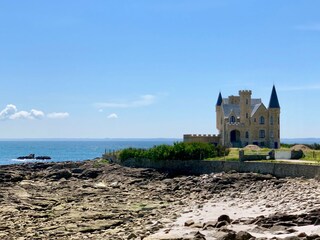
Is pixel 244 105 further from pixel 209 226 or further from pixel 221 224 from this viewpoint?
pixel 209 226

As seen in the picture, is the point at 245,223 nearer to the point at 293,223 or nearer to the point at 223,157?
the point at 293,223

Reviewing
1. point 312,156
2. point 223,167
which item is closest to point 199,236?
point 223,167

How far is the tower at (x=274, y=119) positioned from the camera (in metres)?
83.1

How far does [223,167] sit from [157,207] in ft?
57.8

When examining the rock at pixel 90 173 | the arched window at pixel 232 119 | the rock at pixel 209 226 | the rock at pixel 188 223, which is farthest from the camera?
the arched window at pixel 232 119

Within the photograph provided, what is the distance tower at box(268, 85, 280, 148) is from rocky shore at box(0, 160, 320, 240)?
29.7 meters

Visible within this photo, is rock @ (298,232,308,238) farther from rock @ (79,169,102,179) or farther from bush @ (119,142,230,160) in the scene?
rock @ (79,169,102,179)

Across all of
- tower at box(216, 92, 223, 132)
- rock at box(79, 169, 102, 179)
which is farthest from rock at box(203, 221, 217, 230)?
tower at box(216, 92, 223, 132)

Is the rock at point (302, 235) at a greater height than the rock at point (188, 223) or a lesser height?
greater

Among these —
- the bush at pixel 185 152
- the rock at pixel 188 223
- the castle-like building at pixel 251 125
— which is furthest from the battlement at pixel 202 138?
the rock at pixel 188 223

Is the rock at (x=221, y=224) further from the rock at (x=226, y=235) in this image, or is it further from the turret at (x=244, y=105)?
the turret at (x=244, y=105)

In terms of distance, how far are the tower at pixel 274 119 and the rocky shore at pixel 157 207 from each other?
2970 cm

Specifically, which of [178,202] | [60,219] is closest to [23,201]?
[60,219]

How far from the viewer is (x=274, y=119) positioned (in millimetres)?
83500
